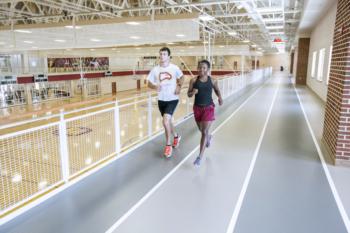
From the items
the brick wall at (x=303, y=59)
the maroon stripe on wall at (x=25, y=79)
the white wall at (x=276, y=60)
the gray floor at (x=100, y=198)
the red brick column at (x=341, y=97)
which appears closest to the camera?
the gray floor at (x=100, y=198)

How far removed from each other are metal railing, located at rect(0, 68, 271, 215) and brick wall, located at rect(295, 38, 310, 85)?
322cm

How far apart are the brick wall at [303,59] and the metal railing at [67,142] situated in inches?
127

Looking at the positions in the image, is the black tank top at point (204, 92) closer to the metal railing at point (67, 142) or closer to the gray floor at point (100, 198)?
the gray floor at point (100, 198)

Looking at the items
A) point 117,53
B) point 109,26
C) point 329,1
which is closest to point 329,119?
point 329,1

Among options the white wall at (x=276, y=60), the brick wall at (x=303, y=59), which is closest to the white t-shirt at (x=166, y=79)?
the brick wall at (x=303, y=59)

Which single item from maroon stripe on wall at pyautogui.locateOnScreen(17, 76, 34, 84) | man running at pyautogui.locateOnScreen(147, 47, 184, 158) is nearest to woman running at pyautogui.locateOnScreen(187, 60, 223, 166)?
man running at pyautogui.locateOnScreen(147, 47, 184, 158)

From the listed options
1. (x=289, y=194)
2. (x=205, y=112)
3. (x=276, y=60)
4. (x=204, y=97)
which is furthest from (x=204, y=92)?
(x=276, y=60)

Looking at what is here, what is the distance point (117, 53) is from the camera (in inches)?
1058

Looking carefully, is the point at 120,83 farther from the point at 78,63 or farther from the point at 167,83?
the point at 167,83

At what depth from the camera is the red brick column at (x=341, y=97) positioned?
3.87m

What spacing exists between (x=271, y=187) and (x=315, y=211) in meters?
0.60

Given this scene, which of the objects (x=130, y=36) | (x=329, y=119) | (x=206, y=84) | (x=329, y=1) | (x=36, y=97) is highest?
(x=329, y=1)

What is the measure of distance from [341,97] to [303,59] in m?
15.9

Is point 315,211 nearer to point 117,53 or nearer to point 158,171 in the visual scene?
point 158,171
